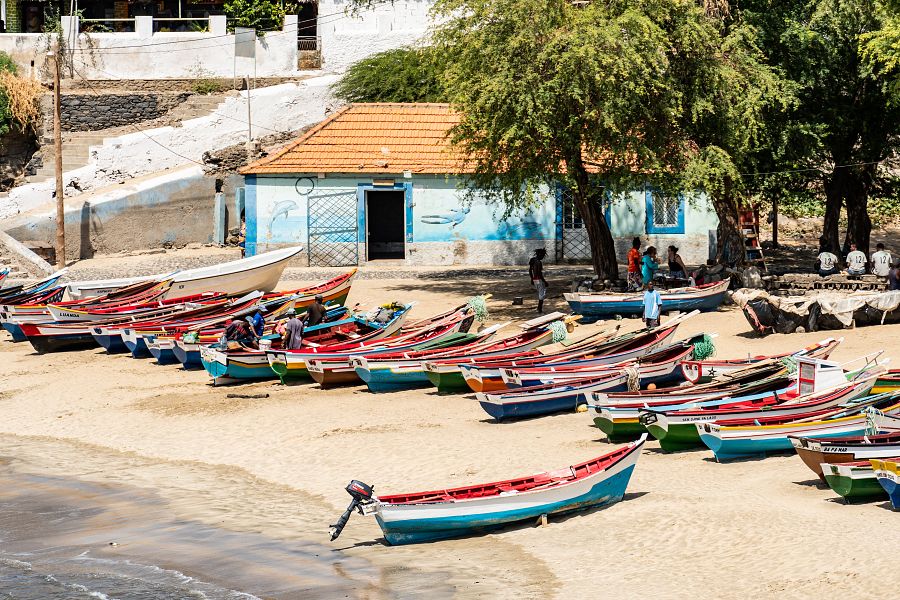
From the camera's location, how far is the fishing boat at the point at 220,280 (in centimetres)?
3206

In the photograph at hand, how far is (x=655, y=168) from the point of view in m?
27.4

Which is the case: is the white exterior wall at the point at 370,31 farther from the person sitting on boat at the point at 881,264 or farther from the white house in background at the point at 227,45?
the person sitting on boat at the point at 881,264

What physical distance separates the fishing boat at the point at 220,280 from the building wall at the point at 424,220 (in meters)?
3.94

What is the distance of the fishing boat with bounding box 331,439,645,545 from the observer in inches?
522

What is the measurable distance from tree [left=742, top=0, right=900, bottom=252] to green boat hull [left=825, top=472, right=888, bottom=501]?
18.7m

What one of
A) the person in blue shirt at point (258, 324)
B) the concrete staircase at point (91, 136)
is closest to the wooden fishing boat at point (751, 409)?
the person in blue shirt at point (258, 324)

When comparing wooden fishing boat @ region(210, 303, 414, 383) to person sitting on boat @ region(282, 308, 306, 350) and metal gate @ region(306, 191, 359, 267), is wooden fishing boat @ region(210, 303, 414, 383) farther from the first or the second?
metal gate @ region(306, 191, 359, 267)

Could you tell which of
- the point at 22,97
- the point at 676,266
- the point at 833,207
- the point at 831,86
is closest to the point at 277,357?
the point at 676,266

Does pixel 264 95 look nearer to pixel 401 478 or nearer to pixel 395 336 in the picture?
pixel 395 336

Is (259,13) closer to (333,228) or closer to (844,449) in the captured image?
(333,228)

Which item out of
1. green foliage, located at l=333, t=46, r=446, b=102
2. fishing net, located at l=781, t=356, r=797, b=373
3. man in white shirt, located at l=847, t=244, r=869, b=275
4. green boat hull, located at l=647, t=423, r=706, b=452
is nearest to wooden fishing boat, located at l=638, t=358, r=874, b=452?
green boat hull, located at l=647, t=423, r=706, b=452

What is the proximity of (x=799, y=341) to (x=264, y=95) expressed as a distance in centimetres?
2721

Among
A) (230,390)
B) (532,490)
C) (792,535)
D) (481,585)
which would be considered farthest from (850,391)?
(230,390)

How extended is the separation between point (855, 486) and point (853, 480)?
0.10m
